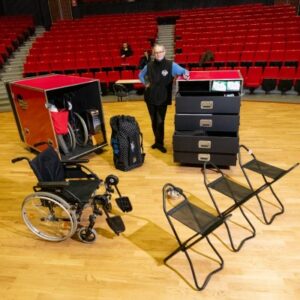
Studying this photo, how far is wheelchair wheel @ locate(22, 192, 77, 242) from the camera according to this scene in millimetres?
1997

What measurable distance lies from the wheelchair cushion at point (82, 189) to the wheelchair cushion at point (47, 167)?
0.14 m

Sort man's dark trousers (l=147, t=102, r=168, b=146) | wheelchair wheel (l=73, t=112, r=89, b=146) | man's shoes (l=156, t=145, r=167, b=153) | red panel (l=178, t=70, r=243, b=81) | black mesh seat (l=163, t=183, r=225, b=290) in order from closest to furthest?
black mesh seat (l=163, t=183, r=225, b=290) → red panel (l=178, t=70, r=243, b=81) → man's dark trousers (l=147, t=102, r=168, b=146) → wheelchair wheel (l=73, t=112, r=89, b=146) → man's shoes (l=156, t=145, r=167, b=153)

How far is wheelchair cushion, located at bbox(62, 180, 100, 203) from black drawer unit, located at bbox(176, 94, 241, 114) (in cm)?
126

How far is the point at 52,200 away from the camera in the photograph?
78.7 inches

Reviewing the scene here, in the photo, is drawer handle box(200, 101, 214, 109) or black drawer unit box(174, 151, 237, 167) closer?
drawer handle box(200, 101, 214, 109)

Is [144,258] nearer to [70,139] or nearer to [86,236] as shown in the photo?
[86,236]

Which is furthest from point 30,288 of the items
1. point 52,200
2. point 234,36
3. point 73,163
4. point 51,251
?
point 234,36

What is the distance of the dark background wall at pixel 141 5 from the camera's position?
1046cm

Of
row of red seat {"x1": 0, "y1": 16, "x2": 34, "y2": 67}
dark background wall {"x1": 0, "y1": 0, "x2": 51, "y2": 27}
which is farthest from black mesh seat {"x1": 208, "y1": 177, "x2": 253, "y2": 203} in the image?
dark background wall {"x1": 0, "y1": 0, "x2": 51, "y2": 27}

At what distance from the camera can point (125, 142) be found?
3133 millimetres

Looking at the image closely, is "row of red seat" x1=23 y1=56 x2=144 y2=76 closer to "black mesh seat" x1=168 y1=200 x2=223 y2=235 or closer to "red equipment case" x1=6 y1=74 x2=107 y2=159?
"red equipment case" x1=6 y1=74 x2=107 y2=159

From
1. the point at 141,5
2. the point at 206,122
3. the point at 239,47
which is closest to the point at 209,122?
the point at 206,122

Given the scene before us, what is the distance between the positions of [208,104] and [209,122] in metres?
0.19

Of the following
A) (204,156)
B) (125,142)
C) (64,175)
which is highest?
(64,175)
